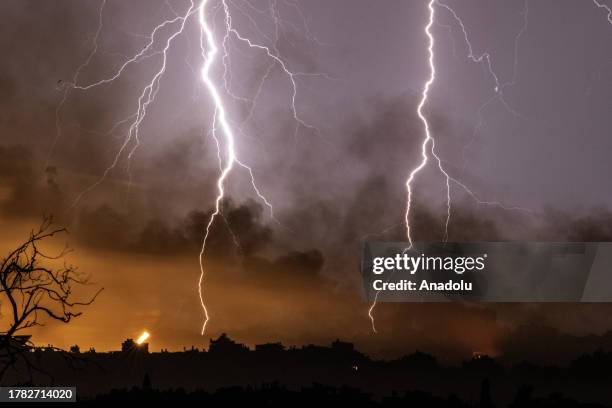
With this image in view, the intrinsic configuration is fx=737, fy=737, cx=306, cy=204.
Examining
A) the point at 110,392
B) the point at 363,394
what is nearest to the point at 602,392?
the point at 363,394

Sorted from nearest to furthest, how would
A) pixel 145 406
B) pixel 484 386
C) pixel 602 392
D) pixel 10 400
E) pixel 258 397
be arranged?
pixel 10 400
pixel 145 406
pixel 258 397
pixel 484 386
pixel 602 392

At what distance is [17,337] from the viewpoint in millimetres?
5629

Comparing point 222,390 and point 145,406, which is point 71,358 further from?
point 222,390

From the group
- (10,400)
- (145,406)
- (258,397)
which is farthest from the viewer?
(258,397)

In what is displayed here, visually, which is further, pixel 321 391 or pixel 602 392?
pixel 602 392

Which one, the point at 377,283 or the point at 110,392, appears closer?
the point at 377,283

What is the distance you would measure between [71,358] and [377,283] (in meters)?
13.1

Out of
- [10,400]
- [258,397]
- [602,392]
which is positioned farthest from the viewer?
[602,392]

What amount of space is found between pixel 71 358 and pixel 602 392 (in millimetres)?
47843

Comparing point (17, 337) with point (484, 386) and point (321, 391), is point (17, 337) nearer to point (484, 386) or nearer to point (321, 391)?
point (321, 391)

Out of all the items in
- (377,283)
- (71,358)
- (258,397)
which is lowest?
(71,358)

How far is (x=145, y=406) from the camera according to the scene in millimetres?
17797

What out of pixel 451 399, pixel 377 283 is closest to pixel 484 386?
pixel 451 399

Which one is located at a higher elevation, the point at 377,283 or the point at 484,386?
the point at 377,283
